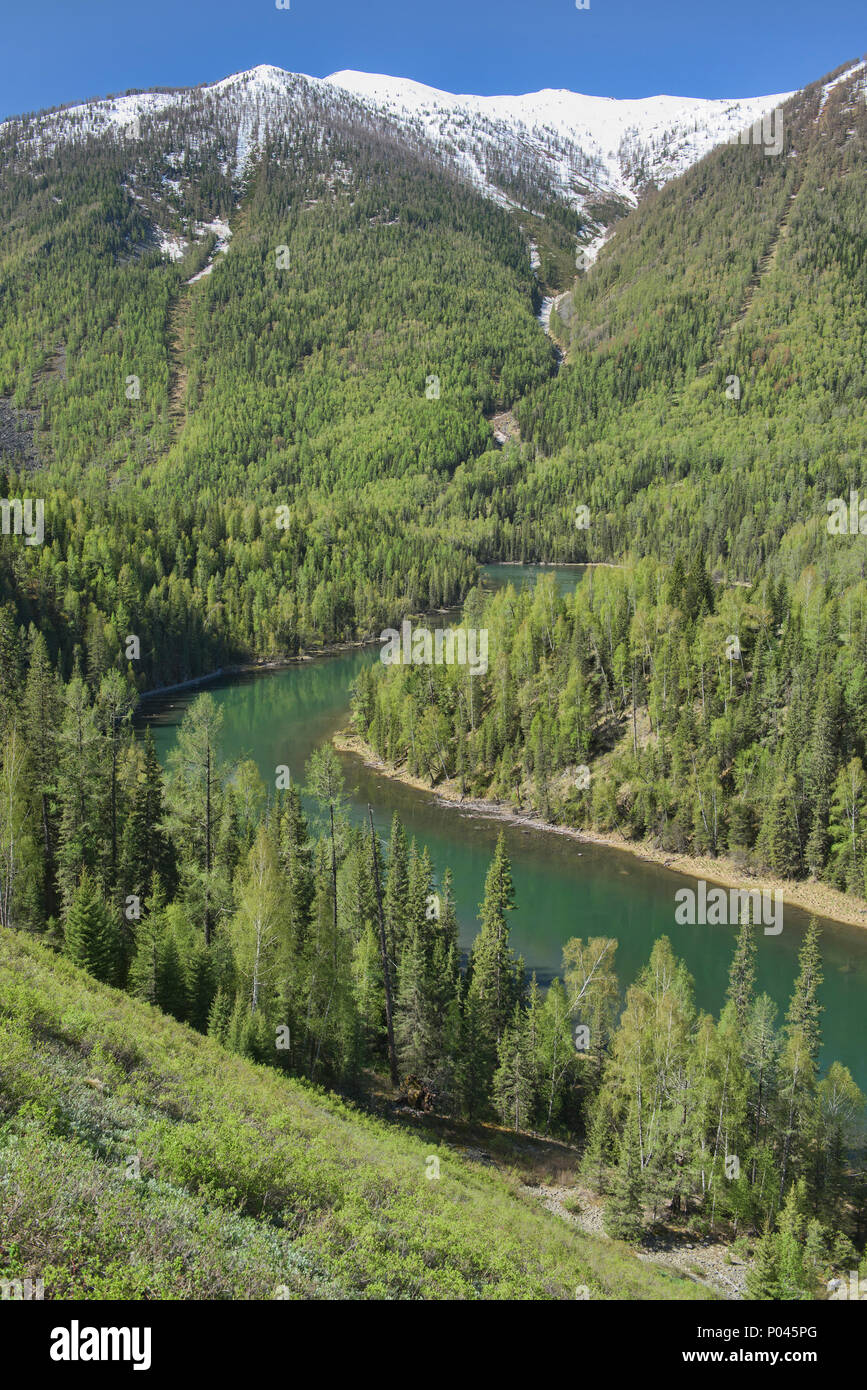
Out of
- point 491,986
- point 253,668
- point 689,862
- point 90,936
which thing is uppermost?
point 90,936

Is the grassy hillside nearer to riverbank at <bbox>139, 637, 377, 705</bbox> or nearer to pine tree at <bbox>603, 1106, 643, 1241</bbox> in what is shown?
pine tree at <bbox>603, 1106, 643, 1241</bbox>

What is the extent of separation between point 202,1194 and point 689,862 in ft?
213

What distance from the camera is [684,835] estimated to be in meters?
73.2

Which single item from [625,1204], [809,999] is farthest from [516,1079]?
[809,999]

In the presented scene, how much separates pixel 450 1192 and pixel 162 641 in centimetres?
12759

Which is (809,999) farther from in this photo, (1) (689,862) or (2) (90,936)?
(1) (689,862)

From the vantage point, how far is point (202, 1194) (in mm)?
12859

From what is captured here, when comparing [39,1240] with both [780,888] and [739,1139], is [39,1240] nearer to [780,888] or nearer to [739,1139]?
[739,1139]

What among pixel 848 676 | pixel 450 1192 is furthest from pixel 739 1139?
pixel 848 676

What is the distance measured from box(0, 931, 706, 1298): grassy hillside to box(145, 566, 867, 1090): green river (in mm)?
32292

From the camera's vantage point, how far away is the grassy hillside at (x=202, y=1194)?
32.9 feet

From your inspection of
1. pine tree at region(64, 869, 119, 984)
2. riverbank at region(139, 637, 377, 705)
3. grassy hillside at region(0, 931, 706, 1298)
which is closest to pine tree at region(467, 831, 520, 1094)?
grassy hillside at region(0, 931, 706, 1298)

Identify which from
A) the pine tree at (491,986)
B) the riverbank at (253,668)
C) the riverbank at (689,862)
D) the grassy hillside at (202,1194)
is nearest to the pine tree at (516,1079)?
the pine tree at (491,986)
